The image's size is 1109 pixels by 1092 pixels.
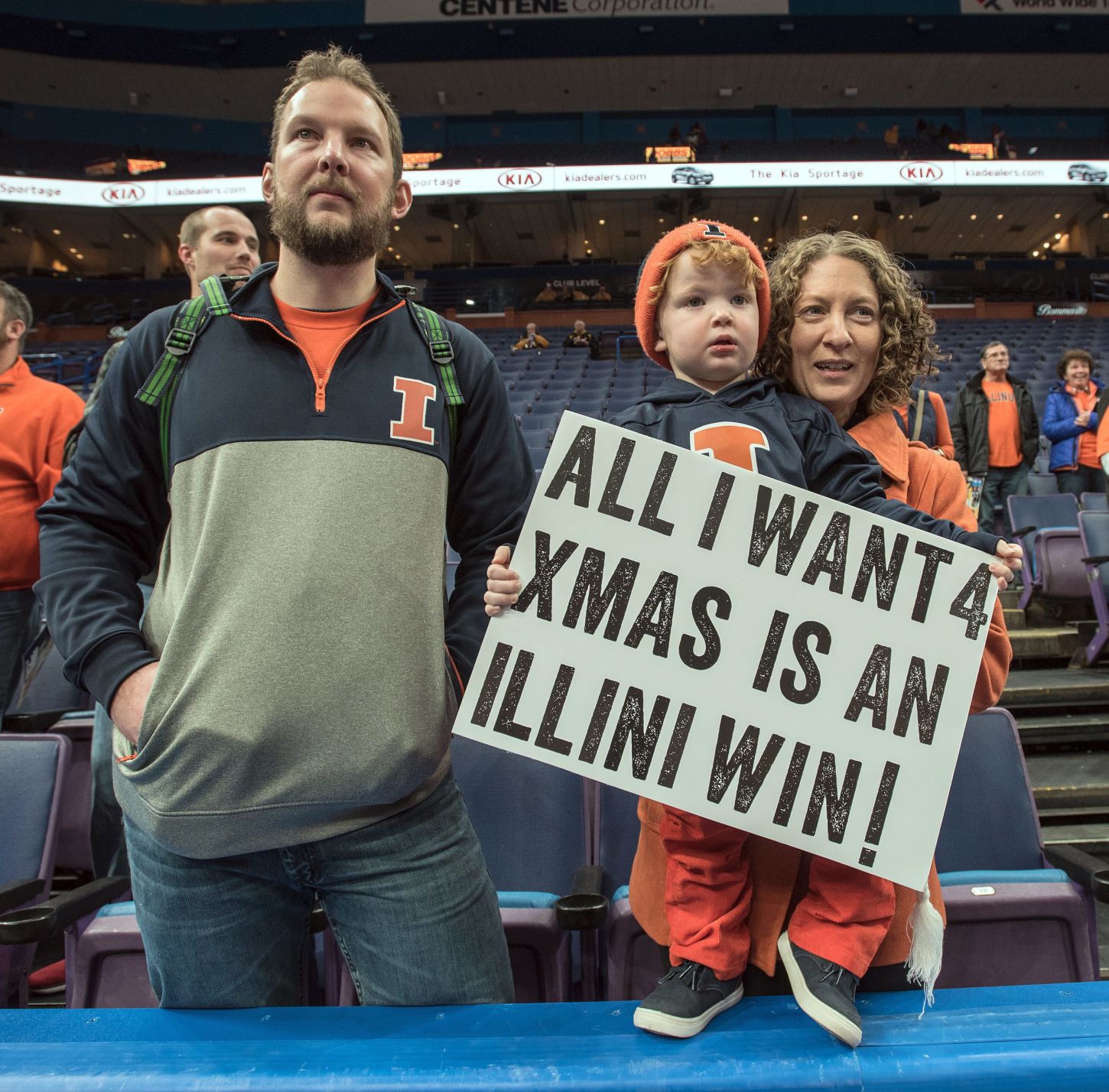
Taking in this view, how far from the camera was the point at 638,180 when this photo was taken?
13367mm

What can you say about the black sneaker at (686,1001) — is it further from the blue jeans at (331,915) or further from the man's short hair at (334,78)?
the man's short hair at (334,78)

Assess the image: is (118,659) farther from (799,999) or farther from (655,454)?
(799,999)

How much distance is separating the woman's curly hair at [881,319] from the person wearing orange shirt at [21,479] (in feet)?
5.71

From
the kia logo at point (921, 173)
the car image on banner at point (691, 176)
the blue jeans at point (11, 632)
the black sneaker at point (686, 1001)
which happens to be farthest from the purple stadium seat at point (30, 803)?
the kia logo at point (921, 173)

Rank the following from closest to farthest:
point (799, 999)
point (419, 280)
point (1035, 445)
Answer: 1. point (799, 999)
2. point (1035, 445)
3. point (419, 280)

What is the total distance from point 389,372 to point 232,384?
0.17m

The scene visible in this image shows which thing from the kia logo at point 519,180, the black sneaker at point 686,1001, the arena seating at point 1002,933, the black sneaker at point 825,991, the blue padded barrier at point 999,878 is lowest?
the arena seating at point 1002,933

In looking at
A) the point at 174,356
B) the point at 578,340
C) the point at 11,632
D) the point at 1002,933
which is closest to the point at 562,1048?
the point at 174,356

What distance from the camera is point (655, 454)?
0.86 meters

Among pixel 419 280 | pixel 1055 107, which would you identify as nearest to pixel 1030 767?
pixel 419 280

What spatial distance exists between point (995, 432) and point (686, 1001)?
4.39 m

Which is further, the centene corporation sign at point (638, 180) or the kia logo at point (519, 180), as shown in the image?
the kia logo at point (519, 180)

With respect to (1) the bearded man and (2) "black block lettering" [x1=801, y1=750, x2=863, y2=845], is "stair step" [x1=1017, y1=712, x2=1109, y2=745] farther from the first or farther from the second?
(1) the bearded man

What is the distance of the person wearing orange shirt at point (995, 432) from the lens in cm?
435
